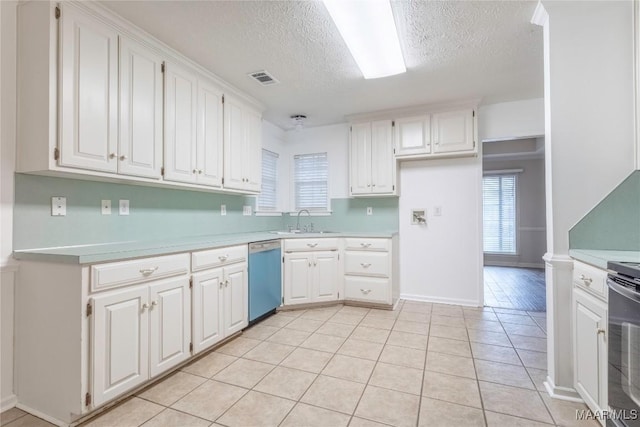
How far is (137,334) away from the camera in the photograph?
1810 mm

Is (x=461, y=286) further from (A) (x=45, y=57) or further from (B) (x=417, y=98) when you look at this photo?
(A) (x=45, y=57)

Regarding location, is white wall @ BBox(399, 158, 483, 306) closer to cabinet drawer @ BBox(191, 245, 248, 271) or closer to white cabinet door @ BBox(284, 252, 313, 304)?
white cabinet door @ BBox(284, 252, 313, 304)

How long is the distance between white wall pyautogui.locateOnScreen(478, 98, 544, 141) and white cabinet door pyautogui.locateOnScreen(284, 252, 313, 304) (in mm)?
2655

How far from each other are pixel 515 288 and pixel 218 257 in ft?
14.8

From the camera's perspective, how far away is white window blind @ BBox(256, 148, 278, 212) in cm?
420

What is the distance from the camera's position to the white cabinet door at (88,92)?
1702 millimetres

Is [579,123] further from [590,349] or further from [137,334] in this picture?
[137,334]

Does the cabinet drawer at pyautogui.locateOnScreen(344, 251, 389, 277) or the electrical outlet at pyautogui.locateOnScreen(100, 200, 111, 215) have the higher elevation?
the electrical outlet at pyautogui.locateOnScreen(100, 200, 111, 215)

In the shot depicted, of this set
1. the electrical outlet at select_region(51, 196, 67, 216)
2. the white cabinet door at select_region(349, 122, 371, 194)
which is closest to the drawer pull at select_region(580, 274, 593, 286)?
the white cabinet door at select_region(349, 122, 371, 194)

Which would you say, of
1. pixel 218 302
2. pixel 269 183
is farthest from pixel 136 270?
pixel 269 183

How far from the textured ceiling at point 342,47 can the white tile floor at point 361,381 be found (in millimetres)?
2462

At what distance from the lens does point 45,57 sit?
167cm

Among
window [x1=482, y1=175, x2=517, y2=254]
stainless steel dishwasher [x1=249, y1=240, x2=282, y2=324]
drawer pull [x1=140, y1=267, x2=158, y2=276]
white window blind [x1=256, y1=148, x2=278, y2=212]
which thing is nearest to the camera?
drawer pull [x1=140, y1=267, x2=158, y2=276]

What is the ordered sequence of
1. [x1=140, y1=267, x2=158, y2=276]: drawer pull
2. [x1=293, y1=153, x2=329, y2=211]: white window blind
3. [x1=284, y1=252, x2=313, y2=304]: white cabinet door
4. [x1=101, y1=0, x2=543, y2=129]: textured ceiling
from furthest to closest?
[x1=293, y1=153, x2=329, y2=211]: white window blind → [x1=284, y1=252, x2=313, y2=304]: white cabinet door → [x1=101, y1=0, x2=543, y2=129]: textured ceiling → [x1=140, y1=267, x2=158, y2=276]: drawer pull
